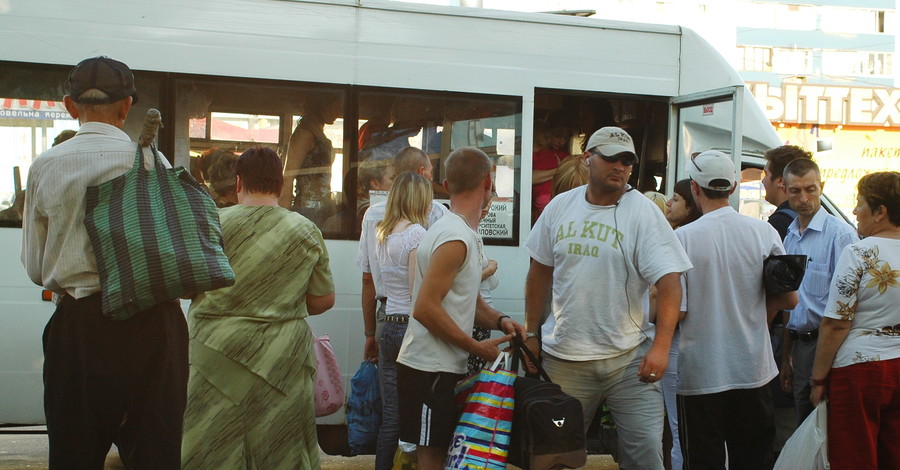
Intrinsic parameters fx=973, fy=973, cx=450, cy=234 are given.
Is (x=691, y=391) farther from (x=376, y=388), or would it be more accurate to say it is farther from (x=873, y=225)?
(x=376, y=388)

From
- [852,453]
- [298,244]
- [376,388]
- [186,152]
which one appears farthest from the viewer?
[186,152]

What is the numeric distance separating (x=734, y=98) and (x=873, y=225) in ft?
6.56

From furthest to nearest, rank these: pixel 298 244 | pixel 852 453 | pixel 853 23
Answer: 1. pixel 853 23
2. pixel 852 453
3. pixel 298 244

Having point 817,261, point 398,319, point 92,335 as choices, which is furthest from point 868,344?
point 92,335

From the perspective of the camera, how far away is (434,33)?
6.64m

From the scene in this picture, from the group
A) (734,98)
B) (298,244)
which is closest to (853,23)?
(734,98)

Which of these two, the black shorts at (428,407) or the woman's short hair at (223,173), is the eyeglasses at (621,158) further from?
the woman's short hair at (223,173)

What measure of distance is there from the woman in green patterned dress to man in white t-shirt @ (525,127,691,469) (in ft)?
3.79

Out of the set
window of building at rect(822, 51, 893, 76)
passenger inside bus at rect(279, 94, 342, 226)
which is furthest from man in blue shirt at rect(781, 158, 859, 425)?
window of building at rect(822, 51, 893, 76)

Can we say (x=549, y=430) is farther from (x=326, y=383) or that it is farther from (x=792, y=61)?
(x=792, y=61)

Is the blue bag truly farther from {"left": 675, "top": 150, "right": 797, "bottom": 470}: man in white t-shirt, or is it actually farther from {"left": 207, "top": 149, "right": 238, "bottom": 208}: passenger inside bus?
{"left": 675, "top": 150, "right": 797, "bottom": 470}: man in white t-shirt

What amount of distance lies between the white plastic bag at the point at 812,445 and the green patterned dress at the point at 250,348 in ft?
8.08

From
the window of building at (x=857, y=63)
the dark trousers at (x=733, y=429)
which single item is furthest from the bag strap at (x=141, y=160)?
the window of building at (x=857, y=63)

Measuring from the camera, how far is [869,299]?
4.66m
